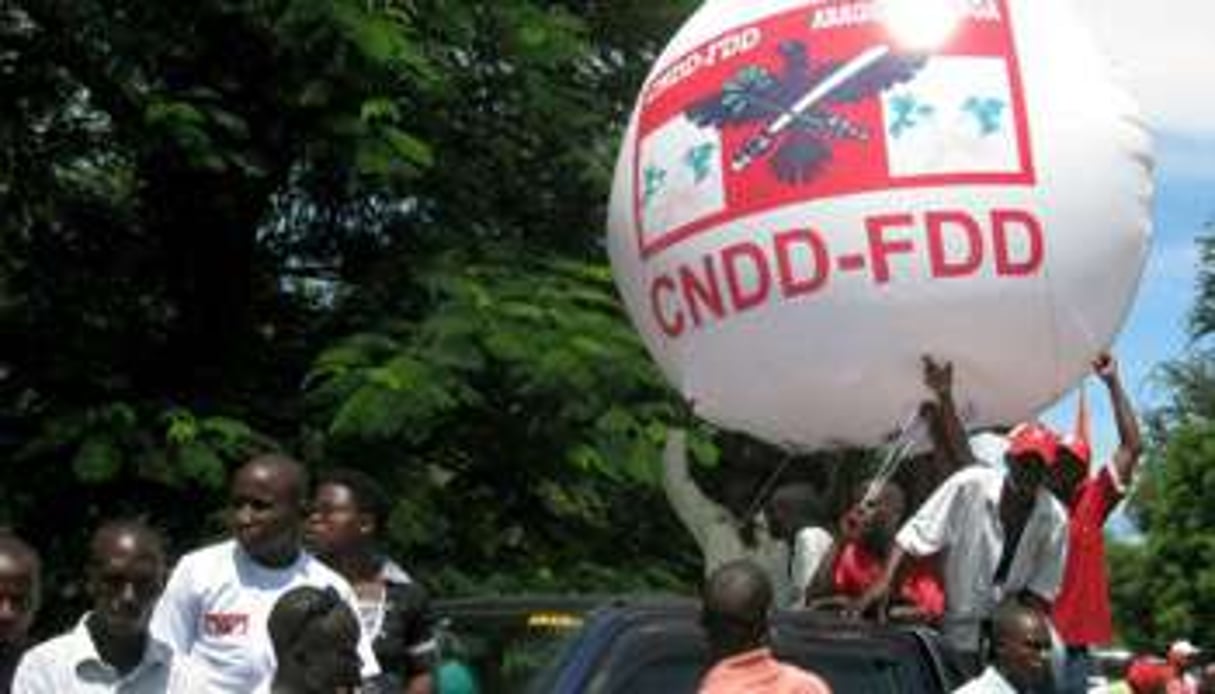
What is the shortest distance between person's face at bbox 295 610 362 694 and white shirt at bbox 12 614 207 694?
881 millimetres

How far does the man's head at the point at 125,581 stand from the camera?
525 centimetres

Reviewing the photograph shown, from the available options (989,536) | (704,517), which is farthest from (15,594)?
(704,517)

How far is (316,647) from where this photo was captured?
4.41 meters

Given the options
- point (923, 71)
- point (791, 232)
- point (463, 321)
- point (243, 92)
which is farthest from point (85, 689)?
point (243, 92)

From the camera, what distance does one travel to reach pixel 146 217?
36.7ft

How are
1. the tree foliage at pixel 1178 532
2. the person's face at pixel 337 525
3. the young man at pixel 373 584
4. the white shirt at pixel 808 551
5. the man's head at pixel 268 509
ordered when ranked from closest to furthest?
the man's head at pixel 268 509
the young man at pixel 373 584
the person's face at pixel 337 525
the white shirt at pixel 808 551
the tree foliage at pixel 1178 532

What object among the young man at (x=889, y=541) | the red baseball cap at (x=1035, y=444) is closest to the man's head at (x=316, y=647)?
the young man at (x=889, y=541)

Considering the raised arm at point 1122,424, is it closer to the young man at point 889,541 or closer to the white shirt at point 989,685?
the young man at point 889,541

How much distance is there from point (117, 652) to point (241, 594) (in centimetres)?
28

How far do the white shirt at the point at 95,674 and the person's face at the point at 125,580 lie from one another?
0.21ft

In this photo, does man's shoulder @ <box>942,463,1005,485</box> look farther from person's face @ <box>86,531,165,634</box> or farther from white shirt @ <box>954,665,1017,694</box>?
person's face @ <box>86,531,165,634</box>

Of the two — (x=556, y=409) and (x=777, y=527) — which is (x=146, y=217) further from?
(x=777, y=527)

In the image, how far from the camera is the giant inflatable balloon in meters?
6.02

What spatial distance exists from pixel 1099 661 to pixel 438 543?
386cm
